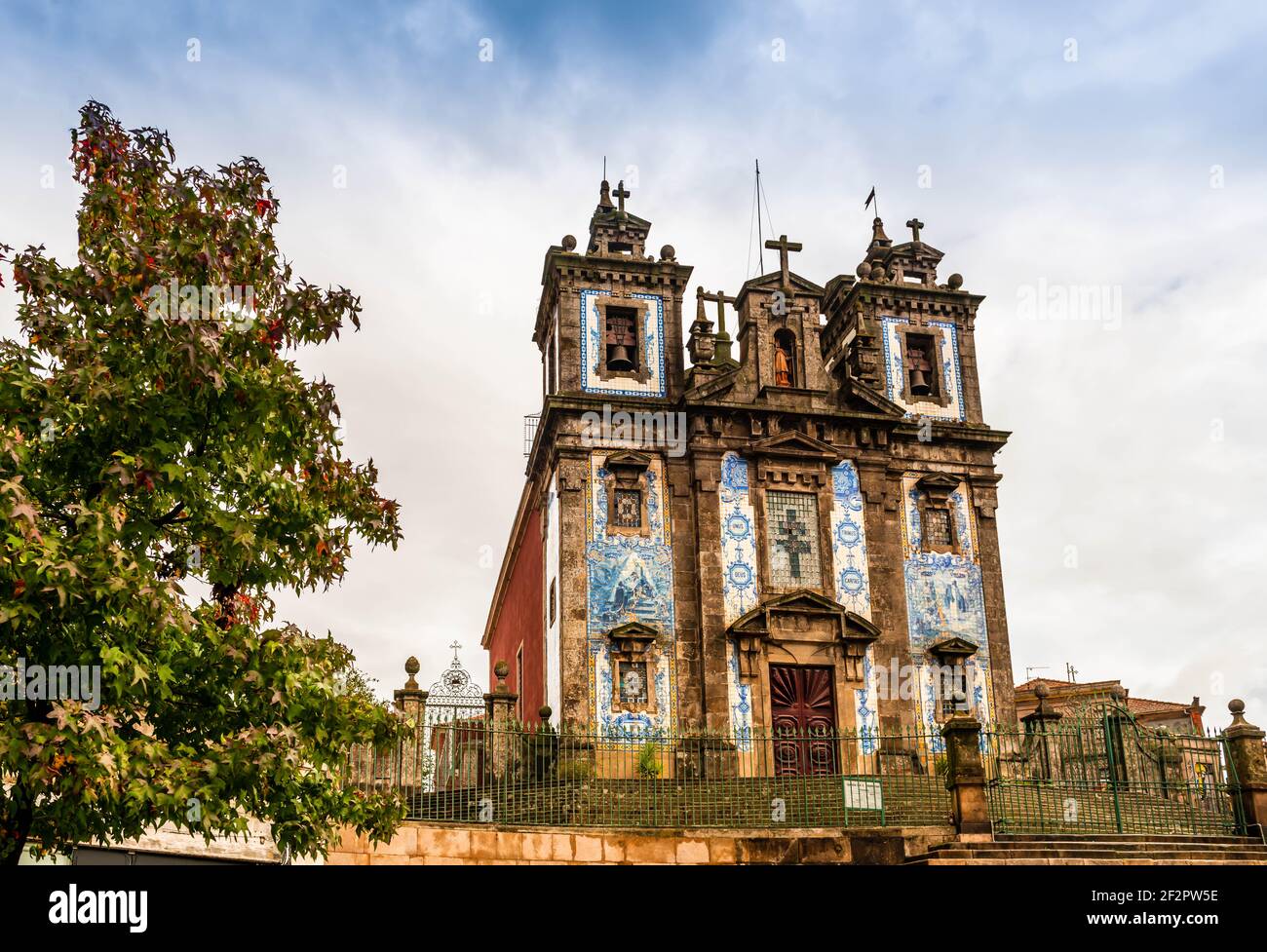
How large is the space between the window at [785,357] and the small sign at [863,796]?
1131 cm

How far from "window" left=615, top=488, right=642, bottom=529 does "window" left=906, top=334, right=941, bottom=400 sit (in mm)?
7336

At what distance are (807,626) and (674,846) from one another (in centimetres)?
956

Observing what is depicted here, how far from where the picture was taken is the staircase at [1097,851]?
1486cm

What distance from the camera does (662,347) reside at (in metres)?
26.9

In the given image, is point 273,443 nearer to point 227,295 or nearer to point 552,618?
point 227,295

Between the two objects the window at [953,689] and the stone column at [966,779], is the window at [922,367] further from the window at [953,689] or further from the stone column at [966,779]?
the stone column at [966,779]

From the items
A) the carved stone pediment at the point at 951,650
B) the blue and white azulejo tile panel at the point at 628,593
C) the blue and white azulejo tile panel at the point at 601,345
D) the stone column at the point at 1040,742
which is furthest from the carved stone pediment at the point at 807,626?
the blue and white azulejo tile panel at the point at 601,345

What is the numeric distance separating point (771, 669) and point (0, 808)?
18.0m

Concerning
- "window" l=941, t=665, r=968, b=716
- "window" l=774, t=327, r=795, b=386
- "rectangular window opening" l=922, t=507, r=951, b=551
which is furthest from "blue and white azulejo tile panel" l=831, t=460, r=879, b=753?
"window" l=774, t=327, r=795, b=386

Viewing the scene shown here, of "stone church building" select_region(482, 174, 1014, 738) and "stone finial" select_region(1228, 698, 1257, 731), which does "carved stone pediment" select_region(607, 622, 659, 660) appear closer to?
"stone church building" select_region(482, 174, 1014, 738)

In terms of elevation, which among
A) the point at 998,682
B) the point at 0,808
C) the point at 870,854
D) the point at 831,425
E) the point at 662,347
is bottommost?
the point at 870,854

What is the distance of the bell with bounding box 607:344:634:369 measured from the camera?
87.2 feet

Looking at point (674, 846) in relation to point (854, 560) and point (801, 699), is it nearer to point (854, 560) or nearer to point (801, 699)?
point (801, 699)
